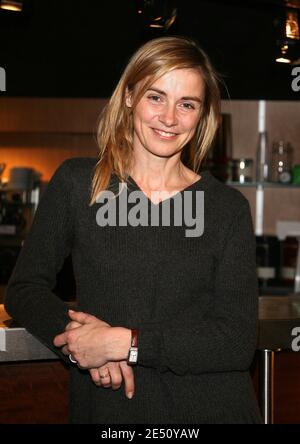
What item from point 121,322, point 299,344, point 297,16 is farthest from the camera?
point 297,16

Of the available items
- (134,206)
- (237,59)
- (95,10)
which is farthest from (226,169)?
(134,206)

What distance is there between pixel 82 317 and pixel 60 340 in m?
0.06

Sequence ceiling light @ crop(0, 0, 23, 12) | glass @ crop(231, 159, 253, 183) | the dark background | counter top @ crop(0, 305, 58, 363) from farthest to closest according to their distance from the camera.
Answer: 1. glass @ crop(231, 159, 253, 183)
2. the dark background
3. ceiling light @ crop(0, 0, 23, 12)
4. counter top @ crop(0, 305, 58, 363)

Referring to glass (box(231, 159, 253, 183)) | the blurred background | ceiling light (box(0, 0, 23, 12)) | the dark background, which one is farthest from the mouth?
glass (box(231, 159, 253, 183))

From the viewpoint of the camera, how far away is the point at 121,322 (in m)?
1.41

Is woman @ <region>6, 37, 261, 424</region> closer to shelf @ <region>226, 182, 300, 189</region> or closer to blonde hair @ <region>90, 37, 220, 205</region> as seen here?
blonde hair @ <region>90, 37, 220, 205</region>

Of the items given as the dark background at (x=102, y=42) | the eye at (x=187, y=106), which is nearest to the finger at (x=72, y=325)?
the eye at (x=187, y=106)

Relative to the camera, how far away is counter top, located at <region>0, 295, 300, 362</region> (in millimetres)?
1580

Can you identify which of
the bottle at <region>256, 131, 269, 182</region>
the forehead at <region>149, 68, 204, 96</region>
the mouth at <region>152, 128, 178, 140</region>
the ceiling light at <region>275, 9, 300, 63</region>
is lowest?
the bottle at <region>256, 131, 269, 182</region>

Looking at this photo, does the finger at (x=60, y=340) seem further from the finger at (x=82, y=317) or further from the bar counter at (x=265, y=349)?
the bar counter at (x=265, y=349)

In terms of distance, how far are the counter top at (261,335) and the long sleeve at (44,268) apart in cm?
12

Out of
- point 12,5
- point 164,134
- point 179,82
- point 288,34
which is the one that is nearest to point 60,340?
point 164,134

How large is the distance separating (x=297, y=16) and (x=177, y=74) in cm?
210
